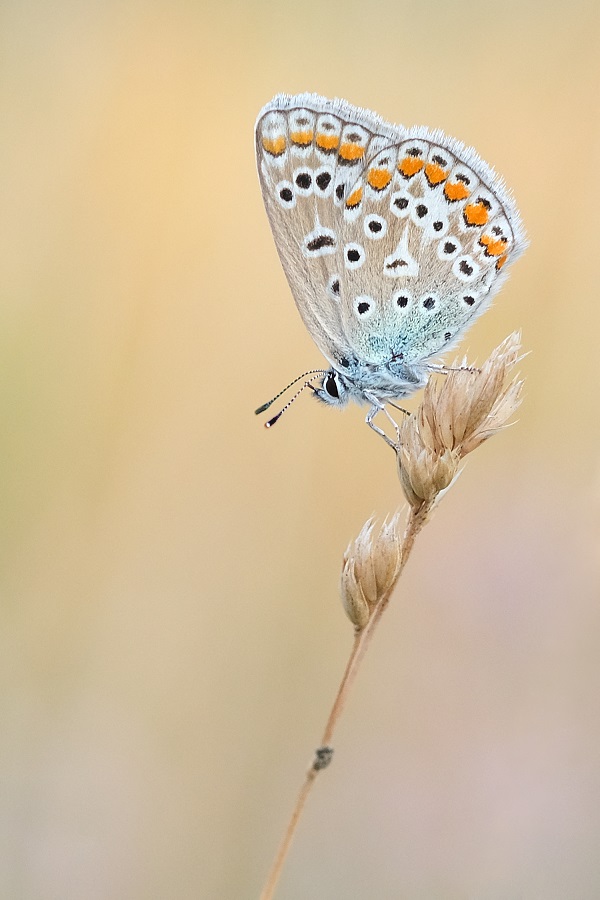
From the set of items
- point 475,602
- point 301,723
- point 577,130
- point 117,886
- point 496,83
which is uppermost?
point 496,83

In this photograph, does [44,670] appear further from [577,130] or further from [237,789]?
[577,130]

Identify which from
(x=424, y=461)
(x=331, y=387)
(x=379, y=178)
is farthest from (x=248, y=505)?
(x=424, y=461)

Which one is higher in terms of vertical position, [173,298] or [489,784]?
[173,298]

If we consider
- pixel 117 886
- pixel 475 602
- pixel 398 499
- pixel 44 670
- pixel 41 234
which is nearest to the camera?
pixel 117 886

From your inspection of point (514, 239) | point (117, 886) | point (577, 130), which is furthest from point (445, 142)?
point (117, 886)

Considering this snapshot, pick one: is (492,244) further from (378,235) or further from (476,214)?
(378,235)

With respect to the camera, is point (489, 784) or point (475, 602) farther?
point (475, 602)

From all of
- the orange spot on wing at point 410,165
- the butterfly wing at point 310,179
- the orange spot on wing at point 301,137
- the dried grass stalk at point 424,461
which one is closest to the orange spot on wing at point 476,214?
the orange spot on wing at point 410,165

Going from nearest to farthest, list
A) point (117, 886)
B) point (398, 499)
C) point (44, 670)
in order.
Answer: point (117, 886) → point (44, 670) → point (398, 499)
